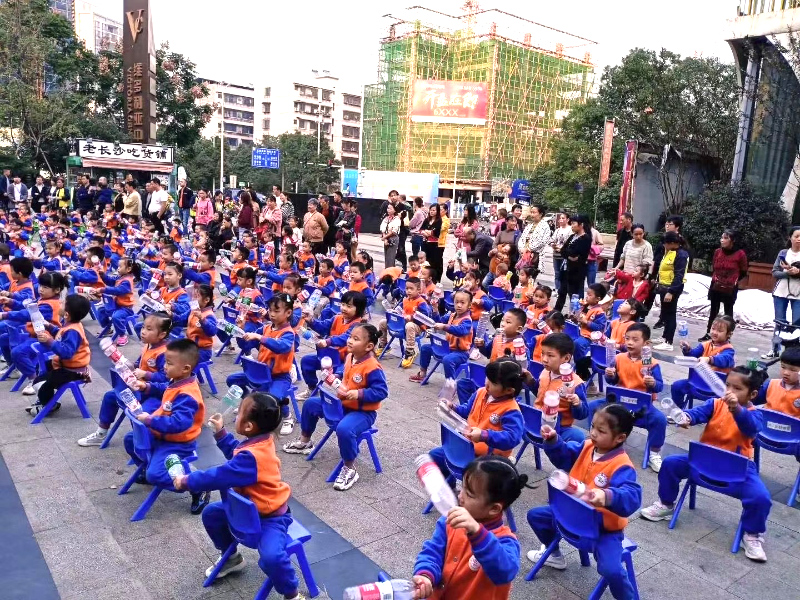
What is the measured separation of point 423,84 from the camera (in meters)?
43.5

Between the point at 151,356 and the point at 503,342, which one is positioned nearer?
the point at 151,356

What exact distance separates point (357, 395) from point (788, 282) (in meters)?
7.04

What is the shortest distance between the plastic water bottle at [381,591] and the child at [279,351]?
3163 mm

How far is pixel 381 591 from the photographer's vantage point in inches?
77.2

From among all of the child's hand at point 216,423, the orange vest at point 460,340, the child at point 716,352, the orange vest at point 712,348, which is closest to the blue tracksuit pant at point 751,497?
the child at point 716,352

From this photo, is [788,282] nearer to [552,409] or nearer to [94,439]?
[552,409]

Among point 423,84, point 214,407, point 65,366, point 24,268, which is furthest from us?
point 423,84

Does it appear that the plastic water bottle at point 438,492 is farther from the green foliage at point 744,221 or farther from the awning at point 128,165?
the awning at point 128,165

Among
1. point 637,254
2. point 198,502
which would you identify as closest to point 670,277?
point 637,254

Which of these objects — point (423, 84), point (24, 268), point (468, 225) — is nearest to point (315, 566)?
point (24, 268)

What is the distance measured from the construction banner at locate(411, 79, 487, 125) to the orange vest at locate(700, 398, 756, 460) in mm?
40934

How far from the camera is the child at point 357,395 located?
14.5 ft

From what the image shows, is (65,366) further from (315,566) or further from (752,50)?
(752,50)

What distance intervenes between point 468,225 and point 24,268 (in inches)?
282
